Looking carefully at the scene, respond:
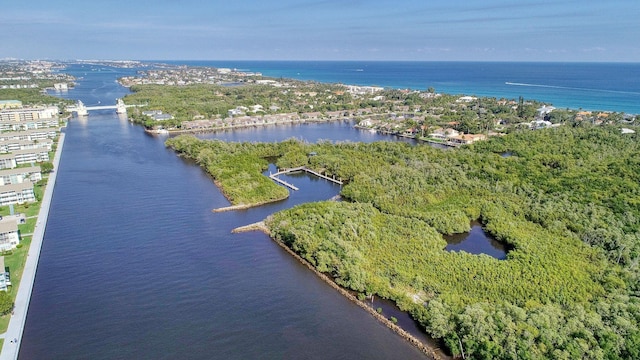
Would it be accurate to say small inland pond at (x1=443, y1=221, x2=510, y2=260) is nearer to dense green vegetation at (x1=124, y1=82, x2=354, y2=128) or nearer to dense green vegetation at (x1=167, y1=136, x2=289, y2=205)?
dense green vegetation at (x1=167, y1=136, x2=289, y2=205)

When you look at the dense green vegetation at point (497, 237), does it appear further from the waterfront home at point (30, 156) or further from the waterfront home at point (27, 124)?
the waterfront home at point (27, 124)

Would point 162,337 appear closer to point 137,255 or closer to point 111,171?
point 137,255

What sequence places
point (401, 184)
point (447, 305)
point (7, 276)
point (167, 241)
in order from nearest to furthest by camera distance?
point (447, 305) < point (7, 276) < point (167, 241) < point (401, 184)

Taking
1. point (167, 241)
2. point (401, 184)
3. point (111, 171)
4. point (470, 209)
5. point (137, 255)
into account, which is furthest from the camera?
point (111, 171)

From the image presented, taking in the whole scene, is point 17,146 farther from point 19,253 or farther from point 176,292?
point 176,292

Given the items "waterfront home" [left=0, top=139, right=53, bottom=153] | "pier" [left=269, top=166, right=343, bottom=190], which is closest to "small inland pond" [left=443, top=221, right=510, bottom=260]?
"pier" [left=269, top=166, right=343, bottom=190]

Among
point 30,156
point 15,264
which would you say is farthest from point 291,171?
point 30,156

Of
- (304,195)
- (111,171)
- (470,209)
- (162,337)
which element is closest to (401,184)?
(470,209)
